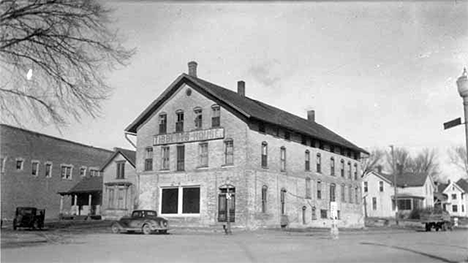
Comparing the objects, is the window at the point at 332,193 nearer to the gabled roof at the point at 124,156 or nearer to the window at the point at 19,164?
the gabled roof at the point at 124,156

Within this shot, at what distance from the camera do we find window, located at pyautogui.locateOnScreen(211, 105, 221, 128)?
37.7m

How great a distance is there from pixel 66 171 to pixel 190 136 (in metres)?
27.3

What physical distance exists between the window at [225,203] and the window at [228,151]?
194 cm

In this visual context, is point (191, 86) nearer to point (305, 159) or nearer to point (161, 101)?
point (161, 101)

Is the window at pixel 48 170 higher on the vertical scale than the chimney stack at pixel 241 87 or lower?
lower

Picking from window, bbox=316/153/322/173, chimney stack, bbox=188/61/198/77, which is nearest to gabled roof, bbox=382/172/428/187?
window, bbox=316/153/322/173

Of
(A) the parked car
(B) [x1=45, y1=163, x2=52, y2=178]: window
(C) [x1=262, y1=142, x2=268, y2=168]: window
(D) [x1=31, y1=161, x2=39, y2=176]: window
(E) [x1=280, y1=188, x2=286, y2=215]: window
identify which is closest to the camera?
(A) the parked car

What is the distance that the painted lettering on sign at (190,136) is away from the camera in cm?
3748

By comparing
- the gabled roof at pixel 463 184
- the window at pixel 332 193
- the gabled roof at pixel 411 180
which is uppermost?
the gabled roof at pixel 463 184

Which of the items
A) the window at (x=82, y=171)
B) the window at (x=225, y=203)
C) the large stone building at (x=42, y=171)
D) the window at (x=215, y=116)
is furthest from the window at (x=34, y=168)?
the window at (x=225, y=203)

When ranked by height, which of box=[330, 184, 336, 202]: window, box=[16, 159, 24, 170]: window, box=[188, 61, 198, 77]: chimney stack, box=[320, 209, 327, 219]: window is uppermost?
box=[188, 61, 198, 77]: chimney stack

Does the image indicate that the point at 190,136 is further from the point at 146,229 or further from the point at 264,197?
the point at 146,229

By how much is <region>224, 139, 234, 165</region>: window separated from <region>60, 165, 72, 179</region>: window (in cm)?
2952

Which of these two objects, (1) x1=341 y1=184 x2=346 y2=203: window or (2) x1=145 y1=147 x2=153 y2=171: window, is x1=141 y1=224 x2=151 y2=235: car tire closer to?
(2) x1=145 y1=147 x2=153 y2=171: window
